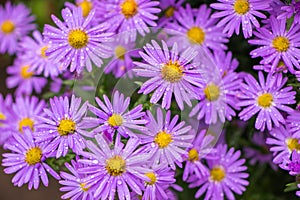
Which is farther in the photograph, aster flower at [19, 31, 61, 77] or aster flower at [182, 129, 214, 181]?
aster flower at [19, 31, 61, 77]

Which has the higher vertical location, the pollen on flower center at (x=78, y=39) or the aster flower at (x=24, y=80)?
the aster flower at (x=24, y=80)

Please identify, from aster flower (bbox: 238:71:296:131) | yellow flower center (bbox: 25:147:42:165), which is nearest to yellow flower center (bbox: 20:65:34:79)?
yellow flower center (bbox: 25:147:42:165)

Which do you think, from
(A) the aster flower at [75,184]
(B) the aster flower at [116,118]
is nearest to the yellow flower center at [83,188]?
(A) the aster flower at [75,184]

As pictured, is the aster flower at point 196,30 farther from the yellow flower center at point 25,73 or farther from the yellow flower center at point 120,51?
the yellow flower center at point 25,73

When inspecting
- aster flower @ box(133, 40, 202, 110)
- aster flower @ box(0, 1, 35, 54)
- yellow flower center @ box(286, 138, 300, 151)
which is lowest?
yellow flower center @ box(286, 138, 300, 151)

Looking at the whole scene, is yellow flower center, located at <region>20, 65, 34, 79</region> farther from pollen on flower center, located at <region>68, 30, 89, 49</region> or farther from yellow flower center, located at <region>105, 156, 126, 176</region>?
yellow flower center, located at <region>105, 156, 126, 176</region>

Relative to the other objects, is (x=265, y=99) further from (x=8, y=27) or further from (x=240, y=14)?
(x=8, y=27)

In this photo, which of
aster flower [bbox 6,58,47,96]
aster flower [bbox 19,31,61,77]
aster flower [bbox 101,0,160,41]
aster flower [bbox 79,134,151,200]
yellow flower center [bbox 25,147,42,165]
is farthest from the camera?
aster flower [bbox 6,58,47,96]

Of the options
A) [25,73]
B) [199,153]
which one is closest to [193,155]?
[199,153]
